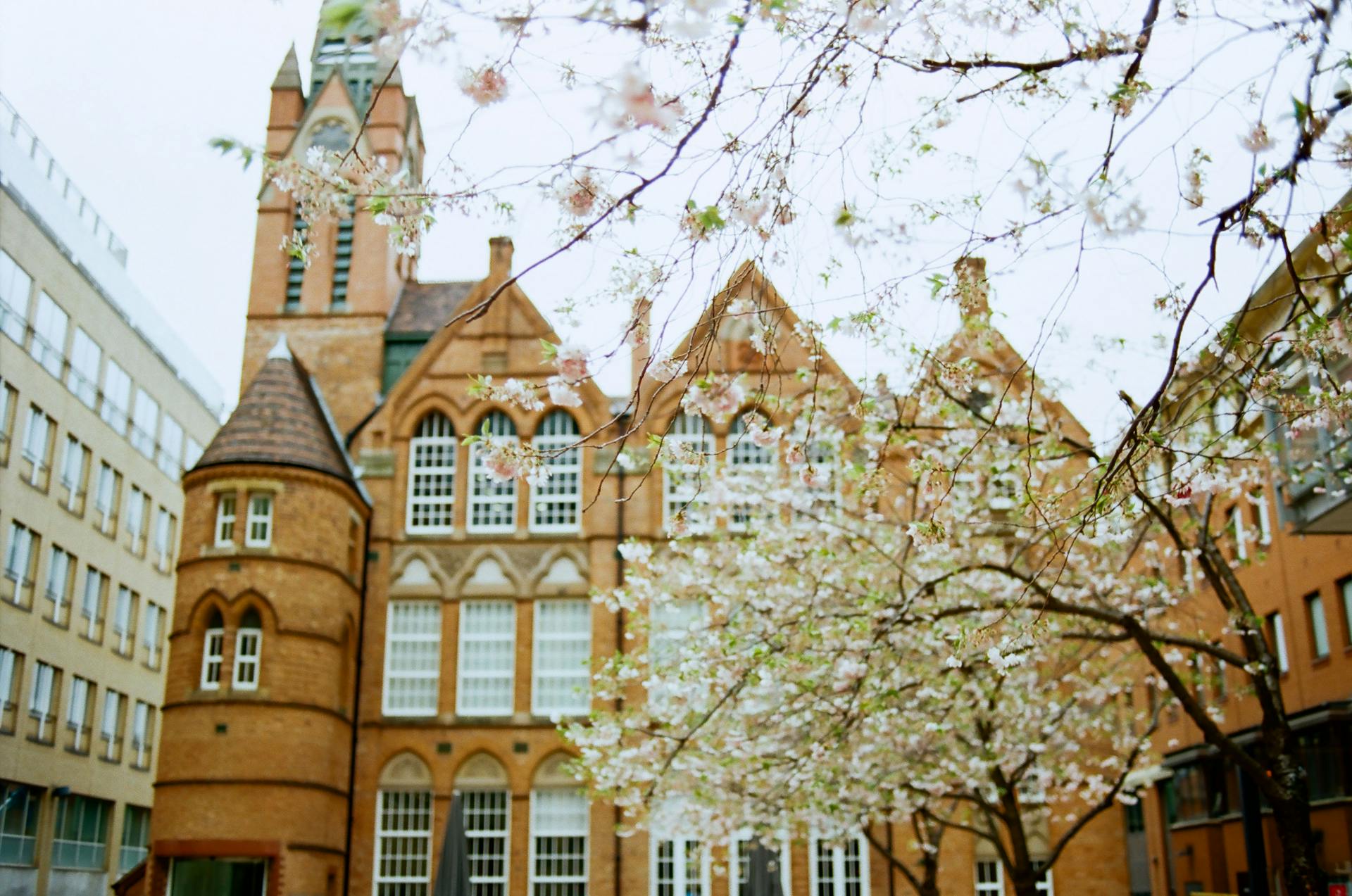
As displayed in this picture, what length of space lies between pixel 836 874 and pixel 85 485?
25139 mm

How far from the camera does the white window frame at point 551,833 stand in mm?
30891

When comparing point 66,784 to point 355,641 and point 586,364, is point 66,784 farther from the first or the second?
point 586,364

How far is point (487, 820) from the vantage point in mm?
31391

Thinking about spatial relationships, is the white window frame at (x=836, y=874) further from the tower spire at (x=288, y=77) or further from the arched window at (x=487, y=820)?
the tower spire at (x=288, y=77)

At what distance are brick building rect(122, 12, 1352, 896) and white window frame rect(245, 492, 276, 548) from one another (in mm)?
49

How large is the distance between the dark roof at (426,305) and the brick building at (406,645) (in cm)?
137

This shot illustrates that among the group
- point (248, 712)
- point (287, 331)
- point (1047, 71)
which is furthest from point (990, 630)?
point (287, 331)

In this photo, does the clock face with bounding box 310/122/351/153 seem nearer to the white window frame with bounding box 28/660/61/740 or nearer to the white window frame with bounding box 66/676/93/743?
the white window frame with bounding box 28/660/61/740

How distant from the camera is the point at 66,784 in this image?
41.8 metres

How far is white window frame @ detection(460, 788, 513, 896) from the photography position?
30.8 meters

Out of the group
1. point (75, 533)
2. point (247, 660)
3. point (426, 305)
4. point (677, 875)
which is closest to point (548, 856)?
point (677, 875)

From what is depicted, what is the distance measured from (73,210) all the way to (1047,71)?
41.9 metres

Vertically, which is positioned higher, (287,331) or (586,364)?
(287,331)

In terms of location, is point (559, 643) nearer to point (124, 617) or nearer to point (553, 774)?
point (553, 774)
